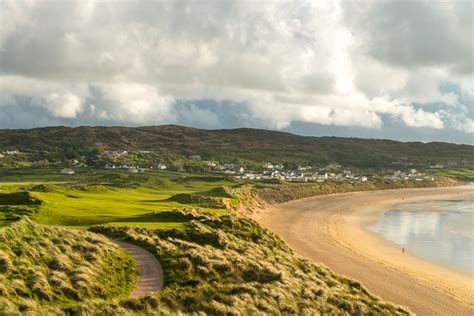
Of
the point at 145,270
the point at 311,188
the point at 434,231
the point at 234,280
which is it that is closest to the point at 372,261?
the point at 234,280


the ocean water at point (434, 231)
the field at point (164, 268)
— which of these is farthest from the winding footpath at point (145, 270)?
the ocean water at point (434, 231)

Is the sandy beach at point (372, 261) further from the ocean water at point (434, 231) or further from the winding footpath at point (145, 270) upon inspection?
the winding footpath at point (145, 270)

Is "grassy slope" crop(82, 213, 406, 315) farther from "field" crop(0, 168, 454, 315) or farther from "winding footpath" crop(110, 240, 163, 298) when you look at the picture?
"winding footpath" crop(110, 240, 163, 298)

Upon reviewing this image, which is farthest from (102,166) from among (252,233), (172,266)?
(172,266)

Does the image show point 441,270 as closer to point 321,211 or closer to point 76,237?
point 76,237

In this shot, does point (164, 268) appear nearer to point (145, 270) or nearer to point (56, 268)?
point (145, 270)

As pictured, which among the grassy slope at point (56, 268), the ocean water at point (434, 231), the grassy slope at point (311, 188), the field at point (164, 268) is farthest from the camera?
the grassy slope at point (311, 188)
